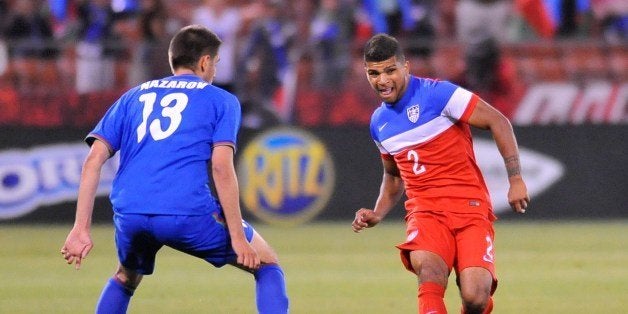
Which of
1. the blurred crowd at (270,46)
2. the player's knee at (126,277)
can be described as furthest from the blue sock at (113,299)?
the blurred crowd at (270,46)

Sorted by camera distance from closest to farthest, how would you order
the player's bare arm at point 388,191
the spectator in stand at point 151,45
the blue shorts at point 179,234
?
the blue shorts at point 179,234, the player's bare arm at point 388,191, the spectator in stand at point 151,45

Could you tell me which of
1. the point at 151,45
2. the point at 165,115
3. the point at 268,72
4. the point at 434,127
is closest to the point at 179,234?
the point at 165,115

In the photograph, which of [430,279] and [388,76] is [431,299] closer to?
[430,279]

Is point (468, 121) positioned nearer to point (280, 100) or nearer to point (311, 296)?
point (311, 296)

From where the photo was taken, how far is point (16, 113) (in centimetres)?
1573

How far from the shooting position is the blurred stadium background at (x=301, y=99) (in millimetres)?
15688

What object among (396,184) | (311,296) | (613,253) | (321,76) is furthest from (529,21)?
(396,184)

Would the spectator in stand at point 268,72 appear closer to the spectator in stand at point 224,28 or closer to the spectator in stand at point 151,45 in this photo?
the spectator in stand at point 224,28

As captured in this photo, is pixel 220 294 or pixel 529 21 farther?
pixel 529 21

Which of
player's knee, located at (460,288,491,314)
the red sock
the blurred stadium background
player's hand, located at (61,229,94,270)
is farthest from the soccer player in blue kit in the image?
the blurred stadium background

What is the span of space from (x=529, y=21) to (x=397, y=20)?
2.08 m

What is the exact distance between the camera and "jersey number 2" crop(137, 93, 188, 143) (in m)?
6.61

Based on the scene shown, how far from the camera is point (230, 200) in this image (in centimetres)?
640

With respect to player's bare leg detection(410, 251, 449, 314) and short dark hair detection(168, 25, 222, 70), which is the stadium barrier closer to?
player's bare leg detection(410, 251, 449, 314)
